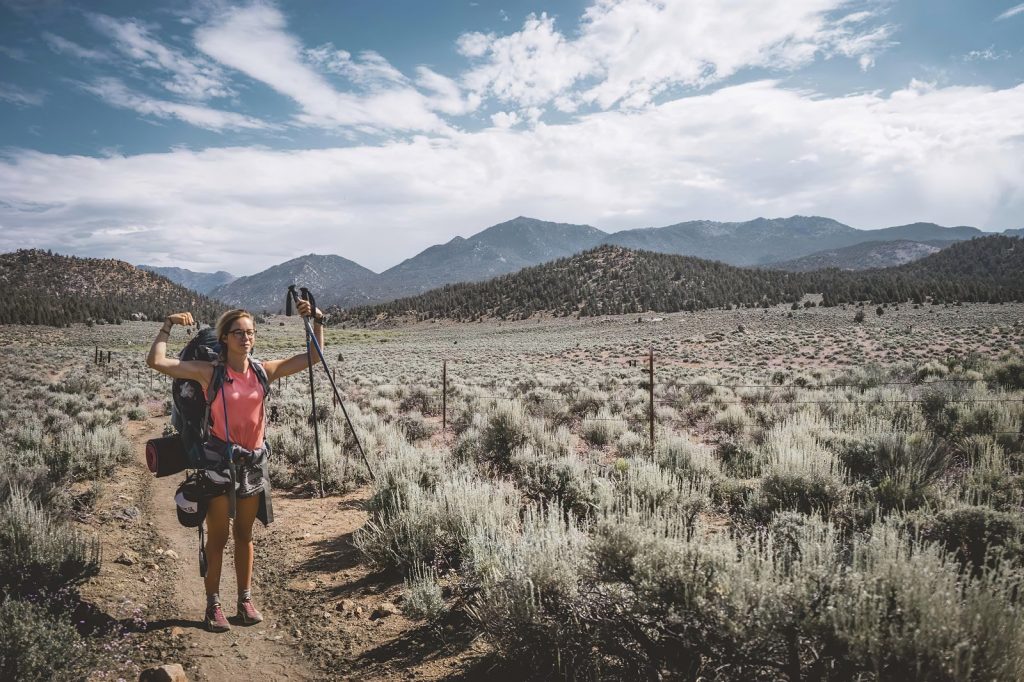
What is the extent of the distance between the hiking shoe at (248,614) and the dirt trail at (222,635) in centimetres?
4

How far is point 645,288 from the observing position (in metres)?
104

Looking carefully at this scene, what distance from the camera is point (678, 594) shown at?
3.28 m

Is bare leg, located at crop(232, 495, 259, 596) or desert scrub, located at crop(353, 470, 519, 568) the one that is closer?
bare leg, located at crop(232, 495, 259, 596)

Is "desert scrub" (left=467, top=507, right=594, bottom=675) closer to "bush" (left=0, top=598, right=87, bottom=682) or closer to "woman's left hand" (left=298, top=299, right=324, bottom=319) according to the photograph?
"bush" (left=0, top=598, right=87, bottom=682)

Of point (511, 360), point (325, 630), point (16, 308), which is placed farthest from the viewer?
point (16, 308)

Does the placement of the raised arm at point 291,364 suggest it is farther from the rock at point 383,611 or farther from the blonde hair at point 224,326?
the rock at point 383,611

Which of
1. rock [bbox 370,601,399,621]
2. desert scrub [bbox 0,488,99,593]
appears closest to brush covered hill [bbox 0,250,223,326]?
desert scrub [bbox 0,488,99,593]

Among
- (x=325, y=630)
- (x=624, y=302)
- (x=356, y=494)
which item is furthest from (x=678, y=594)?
(x=624, y=302)

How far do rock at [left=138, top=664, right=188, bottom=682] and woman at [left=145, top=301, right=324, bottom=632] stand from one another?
630 mm

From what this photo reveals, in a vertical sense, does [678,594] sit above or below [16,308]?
below

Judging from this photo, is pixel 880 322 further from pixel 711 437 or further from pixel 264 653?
pixel 264 653

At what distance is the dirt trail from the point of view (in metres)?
3.69

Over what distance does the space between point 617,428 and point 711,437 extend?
6.33ft

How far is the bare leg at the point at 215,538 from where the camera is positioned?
13.3ft
